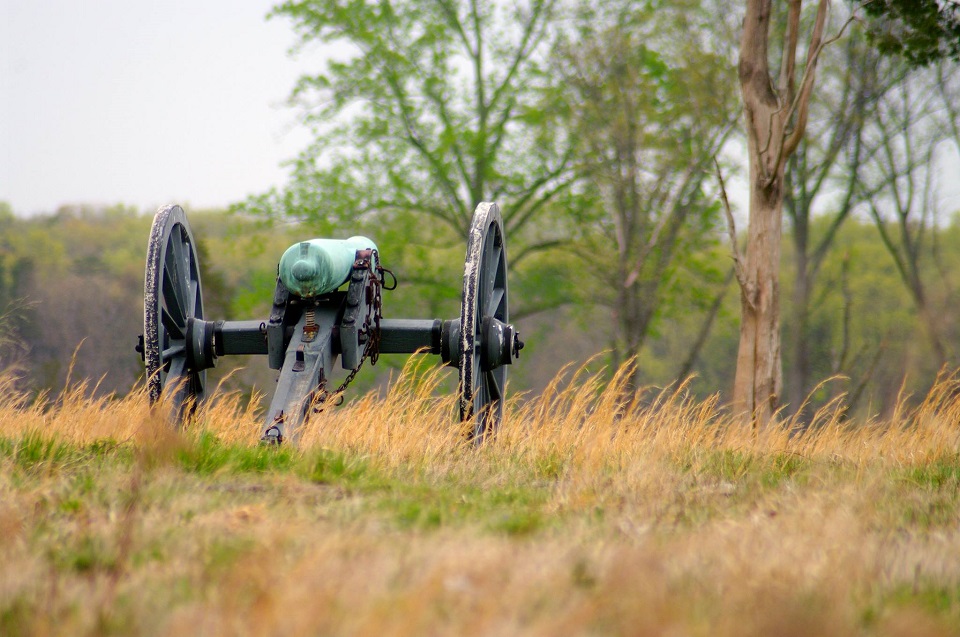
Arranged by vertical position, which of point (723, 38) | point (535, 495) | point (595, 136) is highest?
point (723, 38)

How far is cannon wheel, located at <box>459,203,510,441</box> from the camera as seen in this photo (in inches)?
209

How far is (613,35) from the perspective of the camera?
55.4 feet

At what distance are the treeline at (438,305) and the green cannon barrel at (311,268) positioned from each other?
12703 millimetres

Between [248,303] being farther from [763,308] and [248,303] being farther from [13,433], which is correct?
[13,433]

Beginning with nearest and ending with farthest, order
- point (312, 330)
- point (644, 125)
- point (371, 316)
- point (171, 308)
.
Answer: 1. point (312, 330)
2. point (371, 316)
3. point (171, 308)
4. point (644, 125)

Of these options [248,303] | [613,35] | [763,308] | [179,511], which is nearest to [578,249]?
[613,35]

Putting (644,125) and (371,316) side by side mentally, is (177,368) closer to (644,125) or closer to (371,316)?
(371,316)

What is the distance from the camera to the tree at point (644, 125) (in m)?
16.3

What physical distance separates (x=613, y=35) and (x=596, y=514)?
47.3 ft

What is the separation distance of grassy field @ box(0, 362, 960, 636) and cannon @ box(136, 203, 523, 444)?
26cm

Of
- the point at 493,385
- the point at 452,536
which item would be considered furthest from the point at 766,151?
the point at 452,536

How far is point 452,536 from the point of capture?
2.94 metres

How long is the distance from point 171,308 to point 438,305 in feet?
47.5

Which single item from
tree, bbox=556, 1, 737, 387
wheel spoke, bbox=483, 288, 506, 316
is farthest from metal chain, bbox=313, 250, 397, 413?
tree, bbox=556, 1, 737, 387
